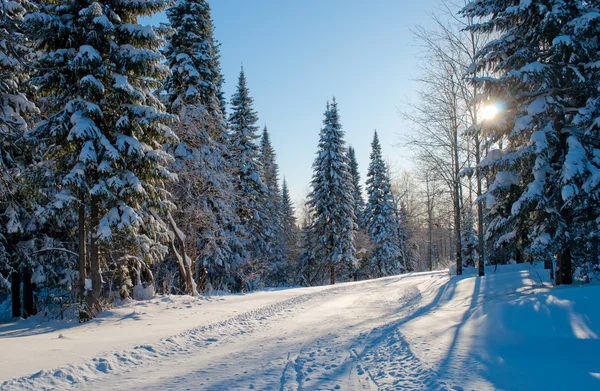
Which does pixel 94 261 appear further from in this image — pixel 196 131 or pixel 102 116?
pixel 196 131

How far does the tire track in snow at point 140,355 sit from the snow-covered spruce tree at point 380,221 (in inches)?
1070

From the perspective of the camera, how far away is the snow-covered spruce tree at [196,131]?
15.5m

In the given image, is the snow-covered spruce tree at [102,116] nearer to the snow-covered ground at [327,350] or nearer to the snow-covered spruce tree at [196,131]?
the snow-covered ground at [327,350]

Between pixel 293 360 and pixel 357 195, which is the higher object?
pixel 357 195

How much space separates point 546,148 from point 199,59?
15655 millimetres

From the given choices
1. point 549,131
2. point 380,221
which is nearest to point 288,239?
point 380,221

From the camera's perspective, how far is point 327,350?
6141 mm

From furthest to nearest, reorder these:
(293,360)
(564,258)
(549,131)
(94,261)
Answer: (94,261) → (564,258) → (549,131) → (293,360)

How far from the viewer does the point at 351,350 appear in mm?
6129

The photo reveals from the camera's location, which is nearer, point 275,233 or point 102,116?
point 102,116

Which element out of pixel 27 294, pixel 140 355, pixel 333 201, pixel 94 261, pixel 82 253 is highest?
pixel 333 201

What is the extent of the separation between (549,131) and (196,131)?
12.7m

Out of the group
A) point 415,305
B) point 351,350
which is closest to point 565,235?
point 415,305

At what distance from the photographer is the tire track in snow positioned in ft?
15.3
